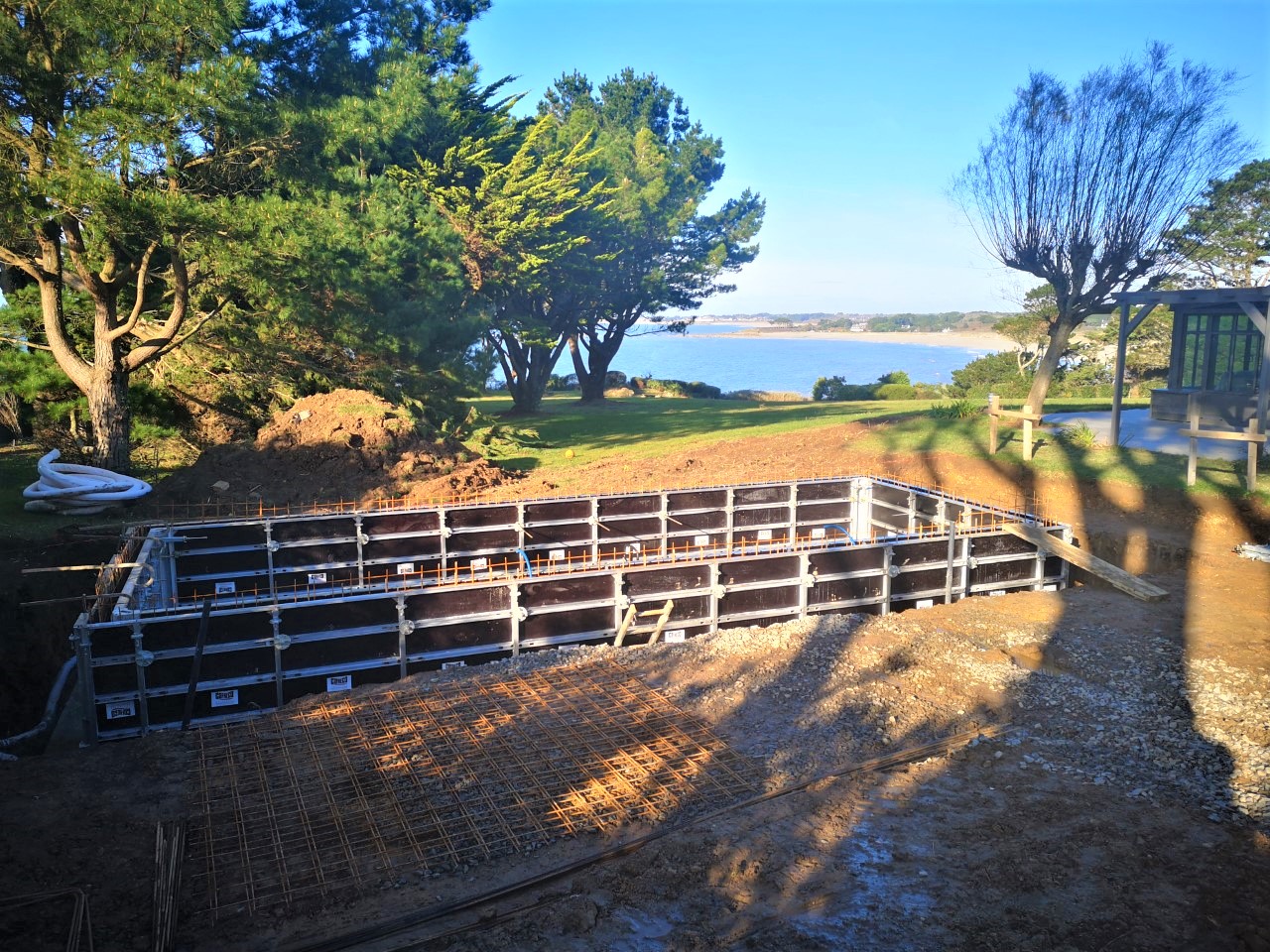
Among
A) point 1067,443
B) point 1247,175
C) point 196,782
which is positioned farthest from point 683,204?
point 196,782

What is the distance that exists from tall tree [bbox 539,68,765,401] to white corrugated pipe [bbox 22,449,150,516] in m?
20.1

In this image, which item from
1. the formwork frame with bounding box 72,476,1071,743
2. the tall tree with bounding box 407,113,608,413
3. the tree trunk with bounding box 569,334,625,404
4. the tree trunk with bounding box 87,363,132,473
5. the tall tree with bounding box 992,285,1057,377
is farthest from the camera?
the tall tree with bounding box 992,285,1057,377

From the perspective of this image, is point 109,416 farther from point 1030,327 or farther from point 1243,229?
point 1030,327

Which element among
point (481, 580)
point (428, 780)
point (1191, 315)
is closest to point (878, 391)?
point (1191, 315)

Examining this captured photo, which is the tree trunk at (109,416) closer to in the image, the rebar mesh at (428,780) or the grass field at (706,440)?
the grass field at (706,440)

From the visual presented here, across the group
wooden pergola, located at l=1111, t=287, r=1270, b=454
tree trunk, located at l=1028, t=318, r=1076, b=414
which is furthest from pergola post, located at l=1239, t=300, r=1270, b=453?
tree trunk, located at l=1028, t=318, r=1076, b=414

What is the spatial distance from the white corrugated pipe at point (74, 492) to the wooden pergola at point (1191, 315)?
65.0 ft

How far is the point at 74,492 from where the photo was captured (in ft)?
55.1

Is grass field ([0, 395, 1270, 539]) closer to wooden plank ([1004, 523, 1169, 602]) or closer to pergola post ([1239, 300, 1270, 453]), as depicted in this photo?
pergola post ([1239, 300, 1270, 453])

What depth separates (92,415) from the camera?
753 inches

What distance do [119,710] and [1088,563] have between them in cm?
1204

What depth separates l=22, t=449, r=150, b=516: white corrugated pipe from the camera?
16.8 meters

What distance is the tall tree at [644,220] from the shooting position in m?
38.6

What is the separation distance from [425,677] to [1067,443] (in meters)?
16.4
